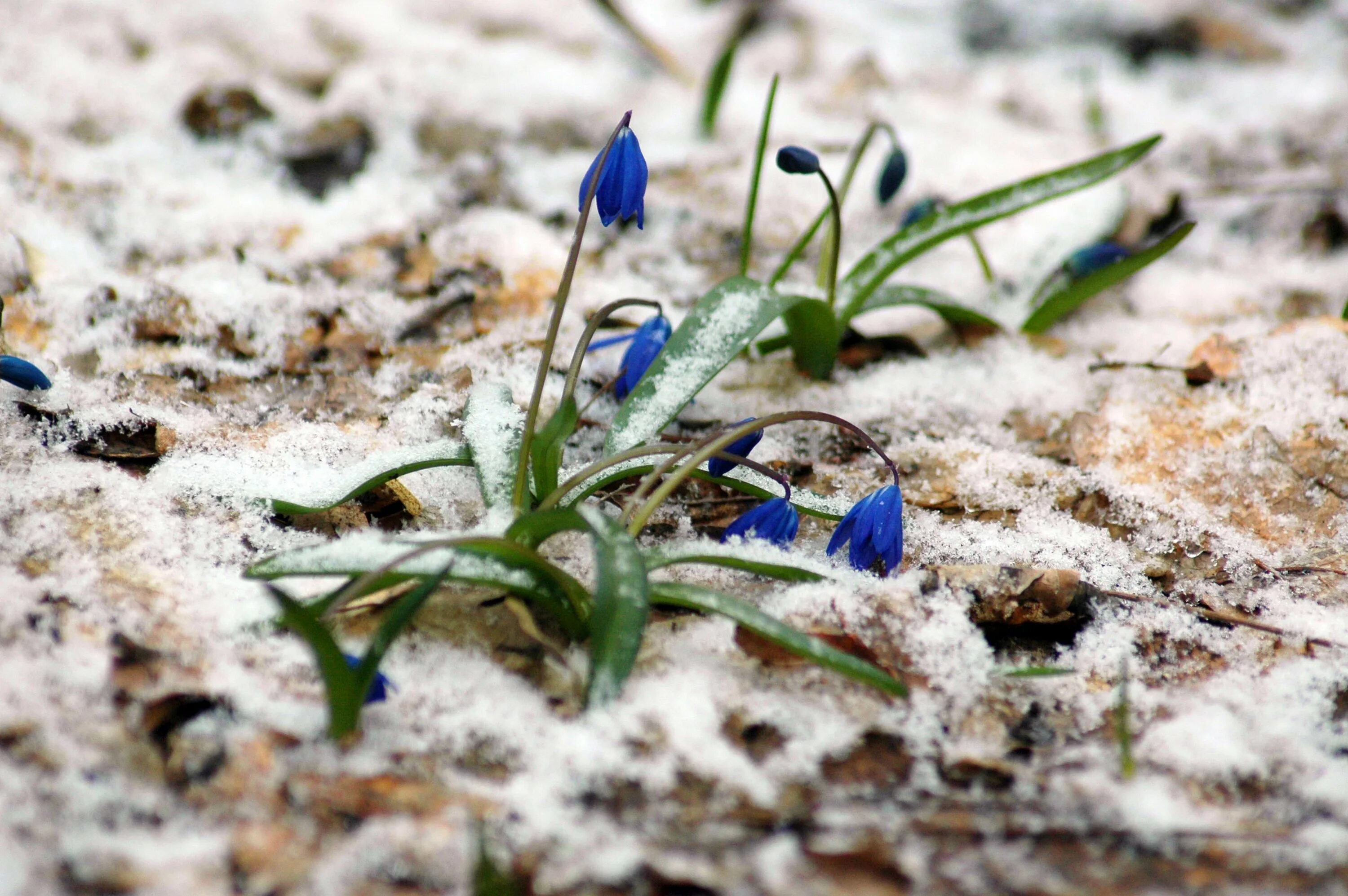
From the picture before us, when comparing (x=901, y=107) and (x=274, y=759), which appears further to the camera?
(x=901, y=107)

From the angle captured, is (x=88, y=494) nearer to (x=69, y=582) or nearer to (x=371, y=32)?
(x=69, y=582)

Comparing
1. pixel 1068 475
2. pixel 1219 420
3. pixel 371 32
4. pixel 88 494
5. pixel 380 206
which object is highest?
pixel 371 32

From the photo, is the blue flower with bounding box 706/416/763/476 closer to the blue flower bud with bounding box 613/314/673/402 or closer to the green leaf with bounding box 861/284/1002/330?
the blue flower bud with bounding box 613/314/673/402

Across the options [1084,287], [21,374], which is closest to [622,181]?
[21,374]

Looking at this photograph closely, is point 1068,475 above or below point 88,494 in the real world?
above

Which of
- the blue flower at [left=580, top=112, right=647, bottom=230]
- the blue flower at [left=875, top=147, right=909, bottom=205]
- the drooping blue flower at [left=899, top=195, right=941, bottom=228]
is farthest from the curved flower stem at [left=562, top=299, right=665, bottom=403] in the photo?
the blue flower at [left=875, top=147, right=909, bottom=205]

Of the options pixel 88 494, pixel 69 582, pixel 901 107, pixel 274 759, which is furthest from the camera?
pixel 901 107

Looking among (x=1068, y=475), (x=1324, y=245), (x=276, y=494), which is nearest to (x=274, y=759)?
(x=276, y=494)
